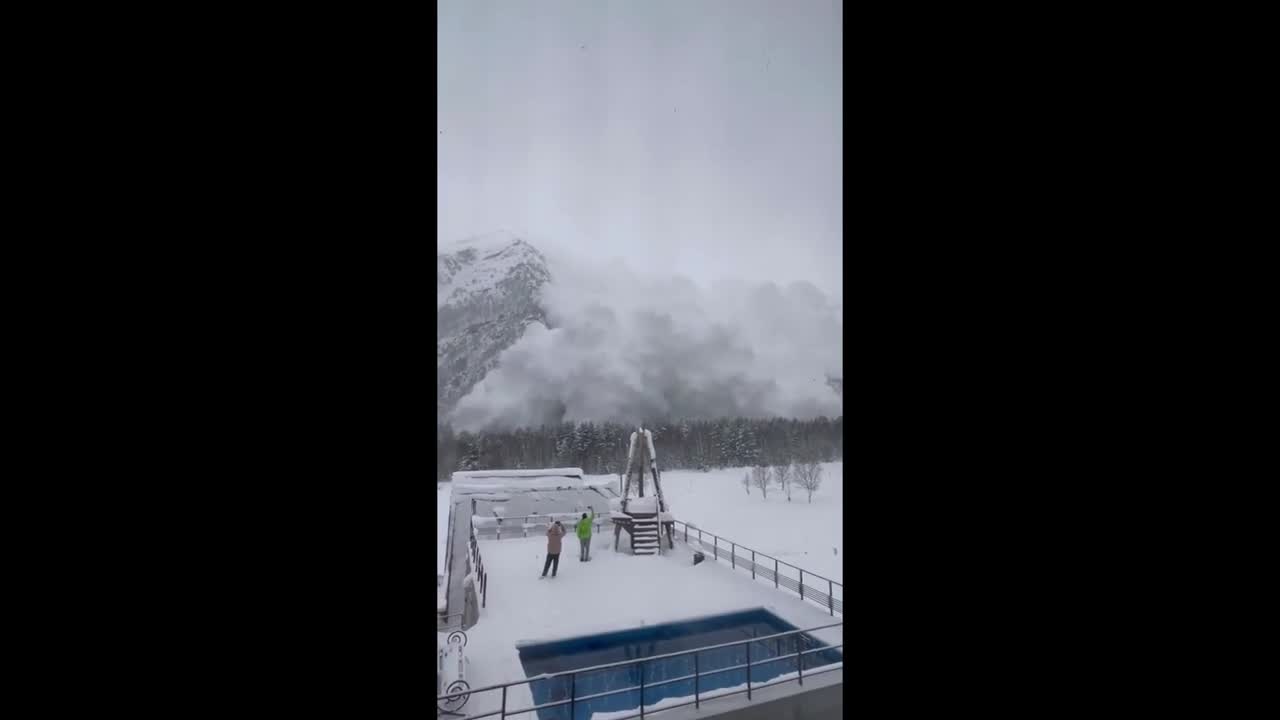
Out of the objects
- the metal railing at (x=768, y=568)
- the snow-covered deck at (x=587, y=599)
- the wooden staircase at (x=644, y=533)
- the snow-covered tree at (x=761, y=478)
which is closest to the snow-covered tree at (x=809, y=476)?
the snow-covered tree at (x=761, y=478)

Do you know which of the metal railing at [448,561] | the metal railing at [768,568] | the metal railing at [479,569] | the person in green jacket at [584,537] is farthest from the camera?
the person in green jacket at [584,537]

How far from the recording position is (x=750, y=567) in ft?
20.0

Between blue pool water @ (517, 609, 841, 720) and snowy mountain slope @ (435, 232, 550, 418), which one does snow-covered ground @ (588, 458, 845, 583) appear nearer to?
blue pool water @ (517, 609, 841, 720)

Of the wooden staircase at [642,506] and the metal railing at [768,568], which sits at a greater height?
the wooden staircase at [642,506]

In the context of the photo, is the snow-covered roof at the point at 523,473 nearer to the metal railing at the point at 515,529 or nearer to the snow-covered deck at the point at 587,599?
the metal railing at the point at 515,529

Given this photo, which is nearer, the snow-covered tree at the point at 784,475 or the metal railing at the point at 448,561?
the metal railing at the point at 448,561

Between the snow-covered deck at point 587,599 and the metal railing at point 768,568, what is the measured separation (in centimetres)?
9

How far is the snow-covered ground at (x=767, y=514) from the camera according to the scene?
5.51 meters

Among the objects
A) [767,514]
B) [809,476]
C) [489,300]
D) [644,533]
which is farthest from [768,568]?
[489,300]

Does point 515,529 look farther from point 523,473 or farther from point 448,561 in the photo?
point 448,561

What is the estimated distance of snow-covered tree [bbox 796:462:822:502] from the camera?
20.5 ft
